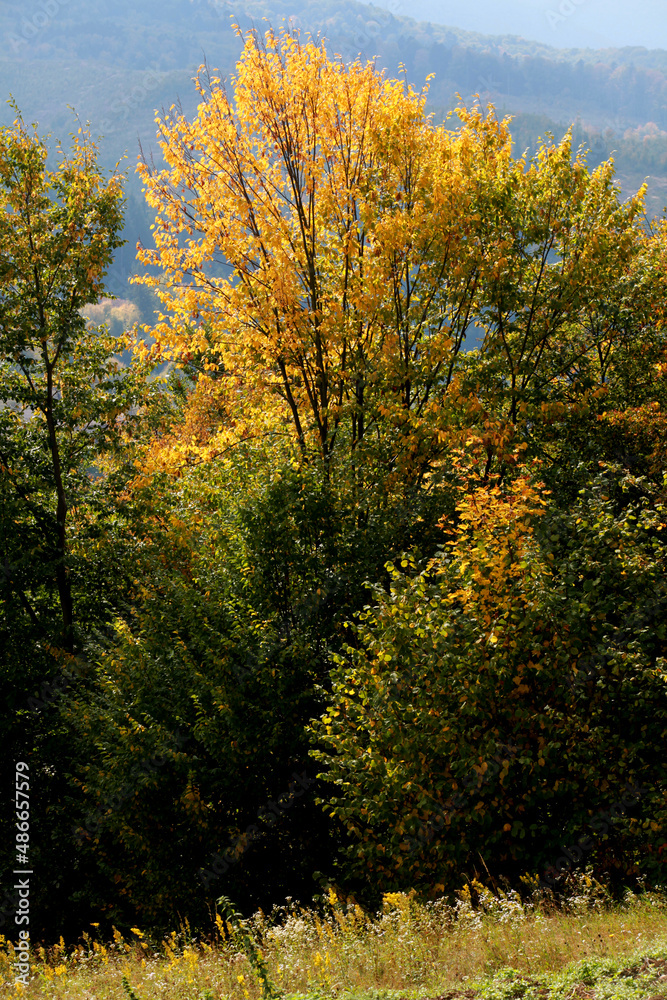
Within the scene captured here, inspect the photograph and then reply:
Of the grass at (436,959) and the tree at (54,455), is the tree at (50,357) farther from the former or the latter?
the grass at (436,959)

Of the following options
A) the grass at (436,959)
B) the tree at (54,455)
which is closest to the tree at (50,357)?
the tree at (54,455)

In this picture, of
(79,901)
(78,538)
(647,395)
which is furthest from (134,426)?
(647,395)

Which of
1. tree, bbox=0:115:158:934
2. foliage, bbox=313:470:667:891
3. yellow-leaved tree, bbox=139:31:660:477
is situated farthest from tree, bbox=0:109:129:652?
foliage, bbox=313:470:667:891

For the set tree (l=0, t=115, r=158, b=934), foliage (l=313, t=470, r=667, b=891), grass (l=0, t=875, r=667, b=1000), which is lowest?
grass (l=0, t=875, r=667, b=1000)

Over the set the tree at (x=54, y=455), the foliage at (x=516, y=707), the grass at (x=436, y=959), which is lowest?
the grass at (x=436, y=959)

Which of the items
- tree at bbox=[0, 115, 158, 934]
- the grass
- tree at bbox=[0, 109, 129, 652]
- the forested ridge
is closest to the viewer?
the grass

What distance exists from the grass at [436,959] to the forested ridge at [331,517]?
102 cm

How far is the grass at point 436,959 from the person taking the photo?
19.5ft

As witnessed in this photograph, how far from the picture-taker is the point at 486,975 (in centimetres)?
639

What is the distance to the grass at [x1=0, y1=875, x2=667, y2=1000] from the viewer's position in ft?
19.5

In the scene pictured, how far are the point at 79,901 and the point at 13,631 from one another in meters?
5.53

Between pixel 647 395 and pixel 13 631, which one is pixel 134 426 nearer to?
pixel 13 631

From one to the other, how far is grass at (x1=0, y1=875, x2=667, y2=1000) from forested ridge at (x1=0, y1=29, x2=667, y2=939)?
102 cm

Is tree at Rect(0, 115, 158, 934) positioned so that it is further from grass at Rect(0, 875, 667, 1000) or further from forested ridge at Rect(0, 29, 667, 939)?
grass at Rect(0, 875, 667, 1000)
